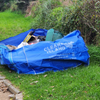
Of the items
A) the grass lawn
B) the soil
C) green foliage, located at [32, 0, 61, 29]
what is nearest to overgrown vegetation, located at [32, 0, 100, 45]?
green foliage, located at [32, 0, 61, 29]

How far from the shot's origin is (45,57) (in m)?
4.46

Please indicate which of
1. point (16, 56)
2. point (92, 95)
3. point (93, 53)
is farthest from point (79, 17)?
point (92, 95)

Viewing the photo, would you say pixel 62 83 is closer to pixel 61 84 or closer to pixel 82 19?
pixel 61 84

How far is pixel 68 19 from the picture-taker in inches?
280

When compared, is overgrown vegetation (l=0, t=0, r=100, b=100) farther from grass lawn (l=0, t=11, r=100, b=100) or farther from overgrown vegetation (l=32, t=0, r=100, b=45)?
overgrown vegetation (l=32, t=0, r=100, b=45)

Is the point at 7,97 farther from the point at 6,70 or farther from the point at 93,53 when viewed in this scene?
the point at 93,53

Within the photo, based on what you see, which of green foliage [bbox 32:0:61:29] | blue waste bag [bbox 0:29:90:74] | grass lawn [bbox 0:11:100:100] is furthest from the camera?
green foliage [bbox 32:0:61:29]

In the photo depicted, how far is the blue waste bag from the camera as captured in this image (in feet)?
14.6

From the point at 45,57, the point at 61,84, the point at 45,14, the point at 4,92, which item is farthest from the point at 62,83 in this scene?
the point at 45,14

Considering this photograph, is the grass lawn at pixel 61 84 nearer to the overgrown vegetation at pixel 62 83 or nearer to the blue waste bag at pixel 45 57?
the overgrown vegetation at pixel 62 83

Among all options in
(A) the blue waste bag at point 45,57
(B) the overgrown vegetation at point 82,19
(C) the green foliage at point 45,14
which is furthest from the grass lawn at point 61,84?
(C) the green foliage at point 45,14

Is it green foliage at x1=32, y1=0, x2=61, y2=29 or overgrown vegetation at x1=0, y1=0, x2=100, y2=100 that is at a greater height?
green foliage at x1=32, y1=0, x2=61, y2=29

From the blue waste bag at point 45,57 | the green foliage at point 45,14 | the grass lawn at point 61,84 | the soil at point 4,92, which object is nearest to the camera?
the grass lawn at point 61,84

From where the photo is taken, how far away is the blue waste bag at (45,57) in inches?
175
